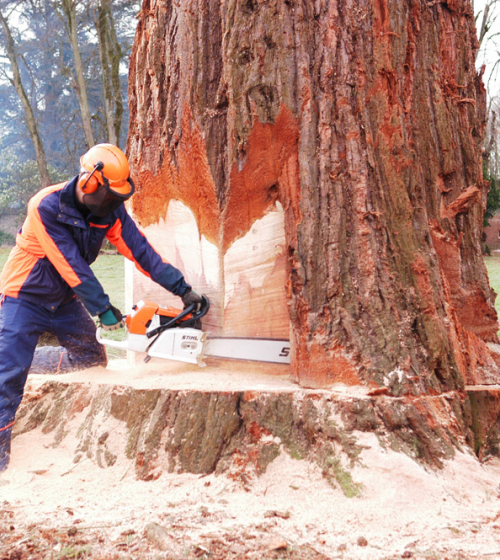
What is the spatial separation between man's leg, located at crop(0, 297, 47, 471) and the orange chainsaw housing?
528 millimetres

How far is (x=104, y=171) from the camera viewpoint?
2.74 metres

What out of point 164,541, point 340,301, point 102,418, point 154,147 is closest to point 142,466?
point 102,418

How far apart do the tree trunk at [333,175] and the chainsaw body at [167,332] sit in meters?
0.15

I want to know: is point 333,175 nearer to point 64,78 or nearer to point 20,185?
point 20,185

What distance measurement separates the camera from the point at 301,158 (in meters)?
2.41

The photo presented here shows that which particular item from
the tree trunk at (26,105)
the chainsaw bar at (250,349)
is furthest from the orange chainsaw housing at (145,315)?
the tree trunk at (26,105)

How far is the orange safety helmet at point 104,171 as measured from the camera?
108 inches

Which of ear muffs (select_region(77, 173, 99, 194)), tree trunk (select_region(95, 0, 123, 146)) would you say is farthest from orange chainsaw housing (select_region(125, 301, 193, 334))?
tree trunk (select_region(95, 0, 123, 146))

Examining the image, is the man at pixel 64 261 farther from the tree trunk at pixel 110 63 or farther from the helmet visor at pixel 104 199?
the tree trunk at pixel 110 63

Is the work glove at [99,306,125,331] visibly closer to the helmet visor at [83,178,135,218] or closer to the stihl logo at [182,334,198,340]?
A: the stihl logo at [182,334,198,340]

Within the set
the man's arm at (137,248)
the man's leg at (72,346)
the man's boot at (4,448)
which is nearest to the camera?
the man's boot at (4,448)

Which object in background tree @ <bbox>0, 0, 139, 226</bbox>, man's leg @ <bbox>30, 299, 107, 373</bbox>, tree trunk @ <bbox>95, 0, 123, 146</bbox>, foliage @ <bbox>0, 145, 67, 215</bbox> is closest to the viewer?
man's leg @ <bbox>30, 299, 107, 373</bbox>

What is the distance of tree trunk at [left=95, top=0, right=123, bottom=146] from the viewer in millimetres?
13000

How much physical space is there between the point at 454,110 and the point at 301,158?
1.03 metres
